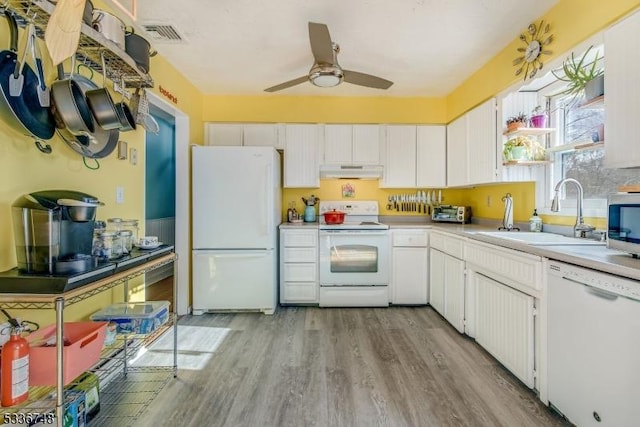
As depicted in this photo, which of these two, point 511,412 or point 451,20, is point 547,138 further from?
point 511,412

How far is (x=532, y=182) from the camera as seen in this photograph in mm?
2684

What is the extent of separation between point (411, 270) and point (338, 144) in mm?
1687

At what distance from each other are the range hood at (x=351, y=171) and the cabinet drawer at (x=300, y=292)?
1.31 meters

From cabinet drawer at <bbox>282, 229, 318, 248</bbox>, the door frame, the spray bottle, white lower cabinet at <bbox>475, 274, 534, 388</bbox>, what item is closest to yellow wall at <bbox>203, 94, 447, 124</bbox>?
the door frame

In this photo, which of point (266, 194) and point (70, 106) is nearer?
point (70, 106)

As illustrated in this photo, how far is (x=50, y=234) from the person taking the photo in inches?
49.0

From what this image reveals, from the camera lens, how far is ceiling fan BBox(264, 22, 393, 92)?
1.98 meters

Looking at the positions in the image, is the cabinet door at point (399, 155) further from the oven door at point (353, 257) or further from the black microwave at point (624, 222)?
the black microwave at point (624, 222)

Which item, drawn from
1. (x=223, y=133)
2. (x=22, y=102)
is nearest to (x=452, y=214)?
(x=223, y=133)

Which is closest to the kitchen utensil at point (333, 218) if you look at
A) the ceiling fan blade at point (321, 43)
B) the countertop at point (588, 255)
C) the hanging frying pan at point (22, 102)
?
the countertop at point (588, 255)

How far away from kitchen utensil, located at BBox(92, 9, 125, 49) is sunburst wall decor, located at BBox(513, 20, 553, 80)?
2661mm

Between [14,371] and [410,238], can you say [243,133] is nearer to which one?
[410,238]

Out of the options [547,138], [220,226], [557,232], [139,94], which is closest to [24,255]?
[139,94]

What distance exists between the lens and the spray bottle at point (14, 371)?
1119mm
